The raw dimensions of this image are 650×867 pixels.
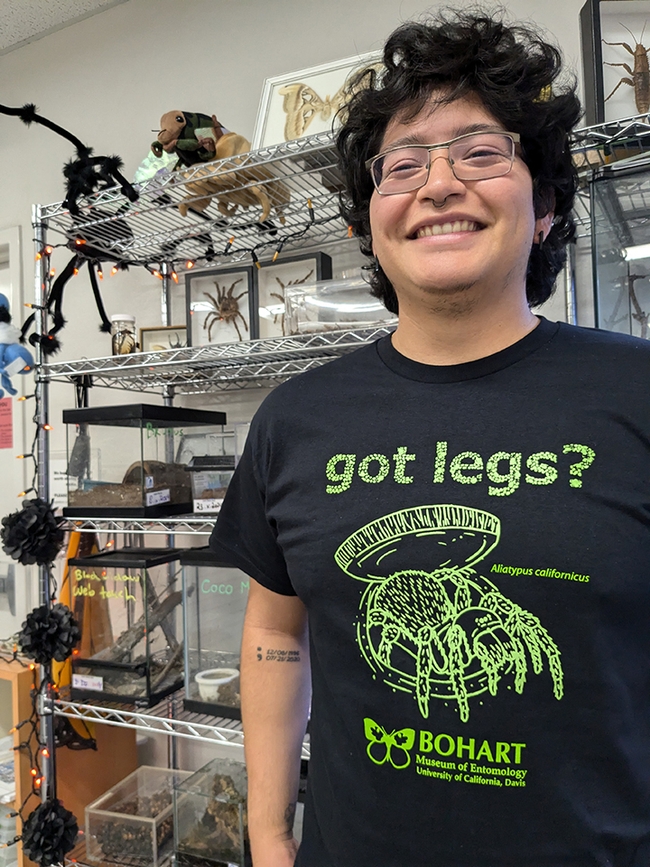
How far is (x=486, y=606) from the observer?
0.69m

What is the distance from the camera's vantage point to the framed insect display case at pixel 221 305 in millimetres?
1524

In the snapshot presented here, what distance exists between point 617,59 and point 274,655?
119 cm

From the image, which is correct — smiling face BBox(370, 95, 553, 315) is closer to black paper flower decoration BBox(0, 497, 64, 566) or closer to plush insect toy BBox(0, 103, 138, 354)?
plush insect toy BBox(0, 103, 138, 354)

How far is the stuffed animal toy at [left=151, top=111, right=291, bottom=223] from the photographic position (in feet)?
4.36

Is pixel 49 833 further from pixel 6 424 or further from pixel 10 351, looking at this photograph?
pixel 6 424

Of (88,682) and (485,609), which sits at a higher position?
(485,609)

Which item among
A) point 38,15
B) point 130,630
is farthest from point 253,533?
point 38,15

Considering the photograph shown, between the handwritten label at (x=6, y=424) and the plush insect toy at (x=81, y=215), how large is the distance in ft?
2.00

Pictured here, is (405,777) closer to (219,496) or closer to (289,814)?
(289,814)

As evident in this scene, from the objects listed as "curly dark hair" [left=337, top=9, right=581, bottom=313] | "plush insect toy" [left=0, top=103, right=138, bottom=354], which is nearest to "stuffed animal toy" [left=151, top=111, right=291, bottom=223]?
"plush insect toy" [left=0, top=103, right=138, bottom=354]

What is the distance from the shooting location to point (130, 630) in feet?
4.85

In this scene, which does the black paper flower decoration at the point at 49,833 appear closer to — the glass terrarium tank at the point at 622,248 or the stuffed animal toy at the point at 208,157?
the stuffed animal toy at the point at 208,157

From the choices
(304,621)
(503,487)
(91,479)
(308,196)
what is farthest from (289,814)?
(308,196)

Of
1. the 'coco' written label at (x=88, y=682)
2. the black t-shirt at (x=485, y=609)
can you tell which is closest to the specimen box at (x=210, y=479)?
the 'coco' written label at (x=88, y=682)
